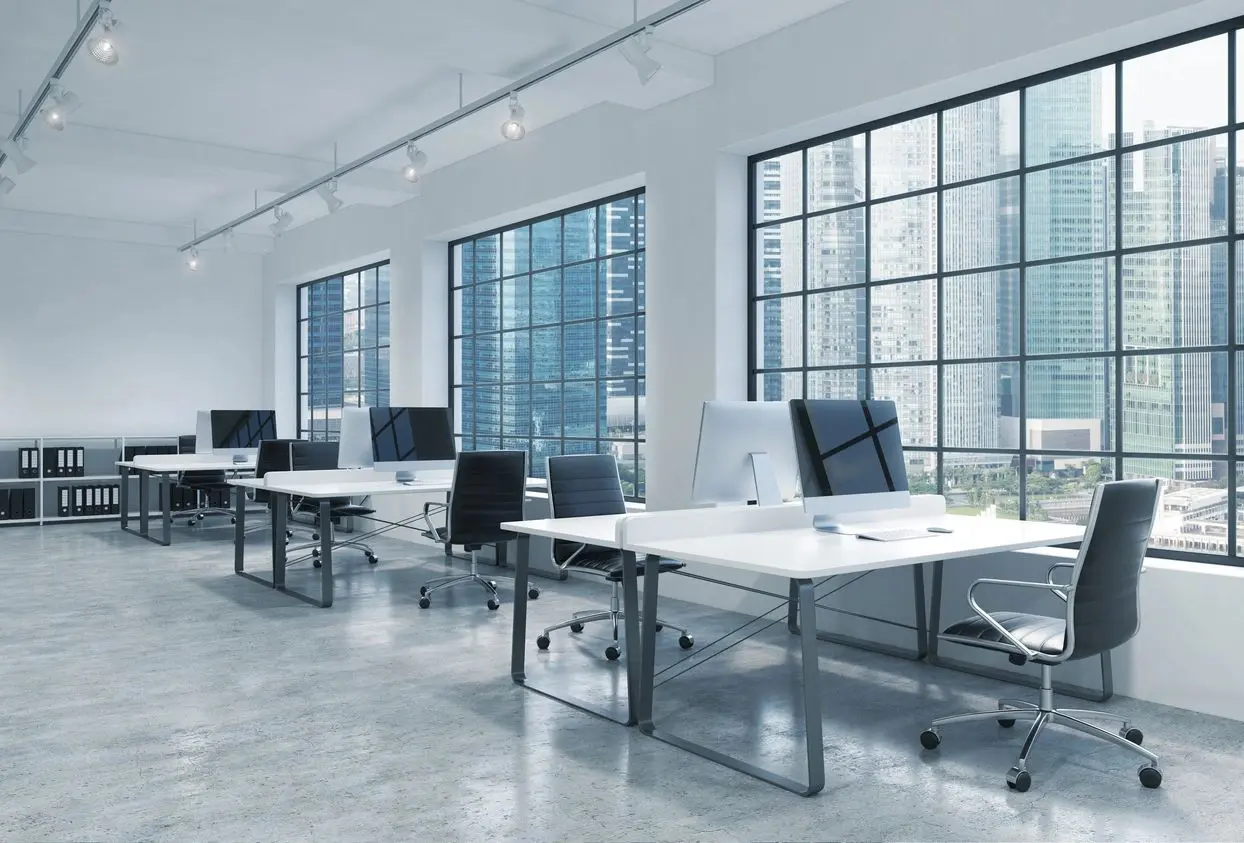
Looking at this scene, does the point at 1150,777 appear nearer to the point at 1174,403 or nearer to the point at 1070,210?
the point at 1174,403

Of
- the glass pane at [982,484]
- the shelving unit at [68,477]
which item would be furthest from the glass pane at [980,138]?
the shelving unit at [68,477]

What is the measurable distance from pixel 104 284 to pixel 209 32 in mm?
6173

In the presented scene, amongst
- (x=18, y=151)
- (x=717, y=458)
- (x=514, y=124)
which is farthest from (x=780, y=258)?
(x=18, y=151)

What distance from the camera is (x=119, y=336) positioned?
10.8 meters

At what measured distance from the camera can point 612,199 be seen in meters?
7.02

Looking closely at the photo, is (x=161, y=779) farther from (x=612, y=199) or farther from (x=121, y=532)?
(x=121, y=532)

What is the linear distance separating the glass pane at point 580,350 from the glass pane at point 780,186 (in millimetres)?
A: 1720

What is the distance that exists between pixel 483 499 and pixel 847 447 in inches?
103

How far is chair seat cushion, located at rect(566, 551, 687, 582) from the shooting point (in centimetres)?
455

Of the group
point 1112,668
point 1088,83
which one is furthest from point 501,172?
point 1112,668

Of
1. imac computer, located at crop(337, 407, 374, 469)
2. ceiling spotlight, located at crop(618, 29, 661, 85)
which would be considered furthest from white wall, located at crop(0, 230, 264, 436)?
ceiling spotlight, located at crop(618, 29, 661, 85)

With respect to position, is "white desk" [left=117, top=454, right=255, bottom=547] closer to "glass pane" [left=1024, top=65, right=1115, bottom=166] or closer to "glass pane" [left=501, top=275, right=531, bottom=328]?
"glass pane" [left=501, top=275, right=531, bottom=328]

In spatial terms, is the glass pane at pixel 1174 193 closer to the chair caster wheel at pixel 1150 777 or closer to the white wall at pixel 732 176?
the white wall at pixel 732 176

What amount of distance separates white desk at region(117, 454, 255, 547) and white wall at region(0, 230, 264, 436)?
135cm
